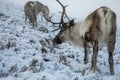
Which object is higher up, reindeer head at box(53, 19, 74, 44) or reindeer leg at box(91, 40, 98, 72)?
reindeer head at box(53, 19, 74, 44)

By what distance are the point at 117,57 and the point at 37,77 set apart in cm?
461

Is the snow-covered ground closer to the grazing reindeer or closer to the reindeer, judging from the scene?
the grazing reindeer

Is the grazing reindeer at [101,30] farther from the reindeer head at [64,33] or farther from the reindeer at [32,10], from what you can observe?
the reindeer at [32,10]

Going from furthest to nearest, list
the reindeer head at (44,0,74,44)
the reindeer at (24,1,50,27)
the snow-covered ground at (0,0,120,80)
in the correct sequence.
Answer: the reindeer at (24,1,50,27) → the reindeer head at (44,0,74,44) → the snow-covered ground at (0,0,120,80)

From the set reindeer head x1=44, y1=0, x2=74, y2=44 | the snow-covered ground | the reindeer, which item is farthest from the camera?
the reindeer

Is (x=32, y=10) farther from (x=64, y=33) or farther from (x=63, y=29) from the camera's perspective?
(x=63, y=29)

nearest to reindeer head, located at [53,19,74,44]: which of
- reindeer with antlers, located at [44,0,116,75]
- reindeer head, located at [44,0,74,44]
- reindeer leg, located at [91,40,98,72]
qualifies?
reindeer head, located at [44,0,74,44]

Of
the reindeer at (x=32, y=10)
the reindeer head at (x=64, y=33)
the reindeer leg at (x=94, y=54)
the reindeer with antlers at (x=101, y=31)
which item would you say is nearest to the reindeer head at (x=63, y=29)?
the reindeer head at (x=64, y=33)

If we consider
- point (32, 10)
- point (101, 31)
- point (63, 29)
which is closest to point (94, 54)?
point (101, 31)

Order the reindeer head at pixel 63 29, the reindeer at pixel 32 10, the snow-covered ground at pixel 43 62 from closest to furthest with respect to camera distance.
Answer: the snow-covered ground at pixel 43 62, the reindeer head at pixel 63 29, the reindeer at pixel 32 10

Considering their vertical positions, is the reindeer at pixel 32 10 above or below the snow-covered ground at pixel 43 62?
above

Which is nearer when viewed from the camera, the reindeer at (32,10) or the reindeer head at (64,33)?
the reindeer head at (64,33)

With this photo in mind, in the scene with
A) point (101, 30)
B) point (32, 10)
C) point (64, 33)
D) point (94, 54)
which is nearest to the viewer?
point (101, 30)

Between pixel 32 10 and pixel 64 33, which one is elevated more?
pixel 32 10
